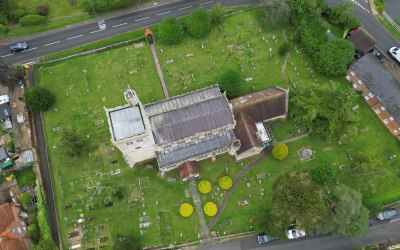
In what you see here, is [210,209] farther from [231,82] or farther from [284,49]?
[284,49]

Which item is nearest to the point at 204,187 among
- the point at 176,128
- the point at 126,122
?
the point at 176,128

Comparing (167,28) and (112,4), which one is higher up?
(112,4)

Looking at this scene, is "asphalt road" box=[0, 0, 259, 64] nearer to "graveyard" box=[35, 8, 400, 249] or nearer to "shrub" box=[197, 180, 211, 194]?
"graveyard" box=[35, 8, 400, 249]

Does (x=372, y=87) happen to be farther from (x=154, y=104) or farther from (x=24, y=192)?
(x=24, y=192)

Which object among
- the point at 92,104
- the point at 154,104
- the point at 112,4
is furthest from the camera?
the point at 112,4

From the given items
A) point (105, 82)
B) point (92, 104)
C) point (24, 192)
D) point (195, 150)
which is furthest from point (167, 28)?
point (24, 192)
